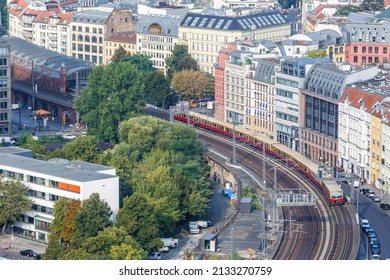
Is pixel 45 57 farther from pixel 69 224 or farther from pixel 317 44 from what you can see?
pixel 69 224

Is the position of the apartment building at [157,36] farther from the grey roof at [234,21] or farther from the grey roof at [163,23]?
the grey roof at [234,21]

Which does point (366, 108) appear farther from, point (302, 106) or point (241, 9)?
point (241, 9)

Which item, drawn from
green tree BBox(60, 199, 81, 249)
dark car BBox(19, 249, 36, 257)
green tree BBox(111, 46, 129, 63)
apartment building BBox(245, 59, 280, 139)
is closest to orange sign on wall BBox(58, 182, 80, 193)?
green tree BBox(60, 199, 81, 249)

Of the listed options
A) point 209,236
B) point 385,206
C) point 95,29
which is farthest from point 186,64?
point 209,236

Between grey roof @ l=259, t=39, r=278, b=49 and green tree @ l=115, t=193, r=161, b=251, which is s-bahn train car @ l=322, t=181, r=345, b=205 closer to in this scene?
green tree @ l=115, t=193, r=161, b=251

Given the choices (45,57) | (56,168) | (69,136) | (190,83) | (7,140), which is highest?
(56,168)
